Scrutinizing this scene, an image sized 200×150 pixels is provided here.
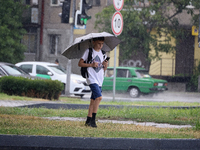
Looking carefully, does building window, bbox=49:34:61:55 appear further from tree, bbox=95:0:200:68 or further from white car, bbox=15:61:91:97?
white car, bbox=15:61:91:97

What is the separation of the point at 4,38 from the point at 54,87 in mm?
14508

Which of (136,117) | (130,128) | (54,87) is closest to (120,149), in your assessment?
(130,128)

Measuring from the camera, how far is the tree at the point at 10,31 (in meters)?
27.2

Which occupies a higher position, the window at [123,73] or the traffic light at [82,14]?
the traffic light at [82,14]

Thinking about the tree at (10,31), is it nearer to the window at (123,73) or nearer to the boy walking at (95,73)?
the window at (123,73)

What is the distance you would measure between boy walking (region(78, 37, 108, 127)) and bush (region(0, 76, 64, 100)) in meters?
7.41

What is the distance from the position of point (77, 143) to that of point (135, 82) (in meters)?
15.1

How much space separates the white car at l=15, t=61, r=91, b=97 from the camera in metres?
17.8

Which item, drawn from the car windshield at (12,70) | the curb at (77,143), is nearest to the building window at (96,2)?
the car windshield at (12,70)

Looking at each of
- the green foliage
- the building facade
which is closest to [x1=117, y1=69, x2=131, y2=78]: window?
the green foliage

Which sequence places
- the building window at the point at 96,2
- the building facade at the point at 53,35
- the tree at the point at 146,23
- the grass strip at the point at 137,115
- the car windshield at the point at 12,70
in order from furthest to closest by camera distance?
the building window at the point at 96,2 < the building facade at the point at 53,35 < the tree at the point at 146,23 < the car windshield at the point at 12,70 < the grass strip at the point at 137,115

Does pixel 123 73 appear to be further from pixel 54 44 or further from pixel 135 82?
pixel 54 44

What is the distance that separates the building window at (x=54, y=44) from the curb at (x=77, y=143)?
26.7 m

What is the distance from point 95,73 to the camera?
6.75 m
